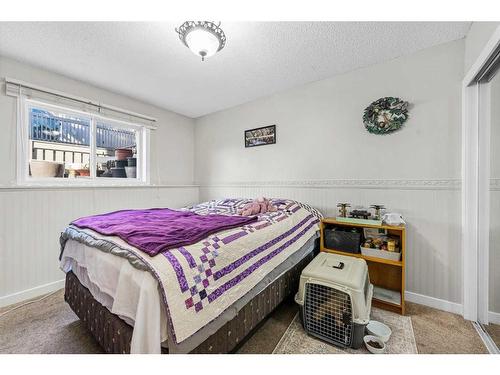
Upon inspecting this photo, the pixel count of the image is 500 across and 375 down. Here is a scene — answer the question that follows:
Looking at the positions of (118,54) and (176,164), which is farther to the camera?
(176,164)

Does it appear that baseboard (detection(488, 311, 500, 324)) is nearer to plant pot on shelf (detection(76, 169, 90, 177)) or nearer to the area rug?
the area rug

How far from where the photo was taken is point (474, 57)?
152 cm

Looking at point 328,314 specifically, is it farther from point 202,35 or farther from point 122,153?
point 122,153

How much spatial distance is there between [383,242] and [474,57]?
155cm

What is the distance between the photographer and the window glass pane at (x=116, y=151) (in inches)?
106

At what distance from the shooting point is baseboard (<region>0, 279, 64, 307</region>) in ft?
6.14

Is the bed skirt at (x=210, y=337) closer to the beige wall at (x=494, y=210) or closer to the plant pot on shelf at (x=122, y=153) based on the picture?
the beige wall at (x=494, y=210)

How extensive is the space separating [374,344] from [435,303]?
3.13 ft

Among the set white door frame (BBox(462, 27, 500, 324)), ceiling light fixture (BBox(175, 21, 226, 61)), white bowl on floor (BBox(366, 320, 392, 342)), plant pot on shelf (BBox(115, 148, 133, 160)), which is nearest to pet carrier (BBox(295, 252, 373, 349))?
white bowl on floor (BBox(366, 320, 392, 342))

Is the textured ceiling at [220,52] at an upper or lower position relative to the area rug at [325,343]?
upper

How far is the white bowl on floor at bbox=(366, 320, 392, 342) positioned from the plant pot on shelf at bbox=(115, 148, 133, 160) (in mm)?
3364

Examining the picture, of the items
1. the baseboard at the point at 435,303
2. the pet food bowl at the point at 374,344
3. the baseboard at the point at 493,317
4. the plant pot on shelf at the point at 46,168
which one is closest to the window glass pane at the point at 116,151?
the plant pot on shelf at the point at 46,168
